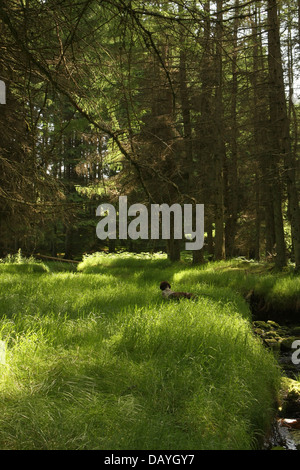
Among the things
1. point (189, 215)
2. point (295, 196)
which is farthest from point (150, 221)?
point (295, 196)

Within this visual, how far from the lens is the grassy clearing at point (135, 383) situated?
7.75 feet

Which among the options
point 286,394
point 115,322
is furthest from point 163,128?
point 286,394

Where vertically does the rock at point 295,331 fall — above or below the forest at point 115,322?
below

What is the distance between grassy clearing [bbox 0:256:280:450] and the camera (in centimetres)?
236

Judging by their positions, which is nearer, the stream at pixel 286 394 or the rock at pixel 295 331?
the stream at pixel 286 394

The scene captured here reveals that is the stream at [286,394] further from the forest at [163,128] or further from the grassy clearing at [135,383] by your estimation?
the forest at [163,128]

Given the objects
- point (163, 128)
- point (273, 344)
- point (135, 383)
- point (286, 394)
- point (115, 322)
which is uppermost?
point (163, 128)

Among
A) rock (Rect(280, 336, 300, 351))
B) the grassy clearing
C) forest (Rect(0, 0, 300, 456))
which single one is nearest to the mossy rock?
forest (Rect(0, 0, 300, 456))

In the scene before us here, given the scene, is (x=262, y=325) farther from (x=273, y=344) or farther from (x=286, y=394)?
(x=286, y=394)

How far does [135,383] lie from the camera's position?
3.02m

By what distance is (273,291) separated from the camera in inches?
323

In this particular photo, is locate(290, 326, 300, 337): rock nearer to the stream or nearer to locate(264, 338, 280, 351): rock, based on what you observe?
the stream

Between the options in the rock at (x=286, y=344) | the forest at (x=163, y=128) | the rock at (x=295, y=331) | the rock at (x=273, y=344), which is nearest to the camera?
the forest at (x=163, y=128)

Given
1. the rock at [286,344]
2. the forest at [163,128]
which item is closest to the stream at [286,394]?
the rock at [286,344]
